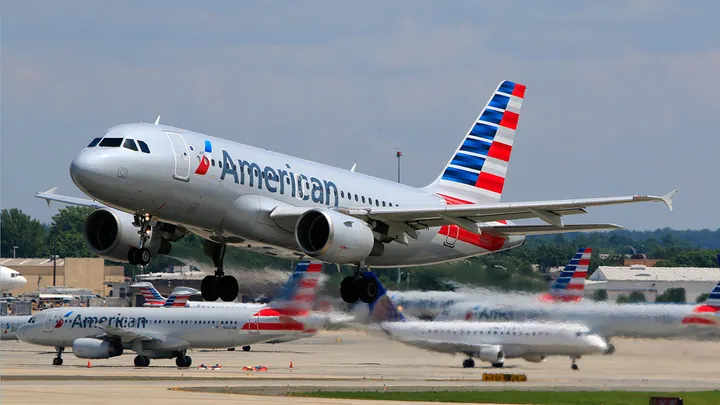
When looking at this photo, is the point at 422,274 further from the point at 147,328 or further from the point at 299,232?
the point at 147,328

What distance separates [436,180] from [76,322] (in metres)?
52.3

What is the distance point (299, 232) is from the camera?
141 ft

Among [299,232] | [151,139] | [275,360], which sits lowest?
[275,360]

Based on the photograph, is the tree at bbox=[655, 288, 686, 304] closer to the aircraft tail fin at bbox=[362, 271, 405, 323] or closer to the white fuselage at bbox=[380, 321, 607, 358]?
the white fuselage at bbox=[380, 321, 607, 358]

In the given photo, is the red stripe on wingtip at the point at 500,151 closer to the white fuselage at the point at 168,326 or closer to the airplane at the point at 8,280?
the white fuselage at the point at 168,326

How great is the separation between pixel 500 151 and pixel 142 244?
61.4ft

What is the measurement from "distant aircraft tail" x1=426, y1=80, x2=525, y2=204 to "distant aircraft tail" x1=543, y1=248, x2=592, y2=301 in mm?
12894

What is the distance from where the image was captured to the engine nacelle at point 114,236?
4497 cm

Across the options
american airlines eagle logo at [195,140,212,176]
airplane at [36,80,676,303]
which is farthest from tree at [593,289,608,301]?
american airlines eagle logo at [195,140,212,176]

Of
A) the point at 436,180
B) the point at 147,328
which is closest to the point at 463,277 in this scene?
the point at 436,180

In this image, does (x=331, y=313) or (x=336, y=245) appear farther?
(x=331, y=313)

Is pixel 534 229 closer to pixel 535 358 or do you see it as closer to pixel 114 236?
pixel 114 236

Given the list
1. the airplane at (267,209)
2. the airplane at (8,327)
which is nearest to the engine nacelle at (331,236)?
the airplane at (267,209)

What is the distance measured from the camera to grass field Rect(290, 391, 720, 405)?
6406 cm
